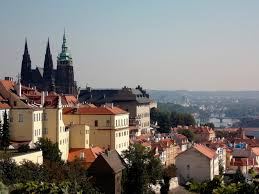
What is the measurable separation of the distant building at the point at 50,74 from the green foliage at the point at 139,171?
74372 mm

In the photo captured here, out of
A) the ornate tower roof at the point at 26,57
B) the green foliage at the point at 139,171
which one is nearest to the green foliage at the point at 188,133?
the ornate tower roof at the point at 26,57

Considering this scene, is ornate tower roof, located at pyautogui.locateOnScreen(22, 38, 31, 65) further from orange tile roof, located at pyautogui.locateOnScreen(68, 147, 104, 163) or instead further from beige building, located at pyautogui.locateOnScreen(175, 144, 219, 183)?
orange tile roof, located at pyautogui.locateOnScreen(68, 147, 104, 163)

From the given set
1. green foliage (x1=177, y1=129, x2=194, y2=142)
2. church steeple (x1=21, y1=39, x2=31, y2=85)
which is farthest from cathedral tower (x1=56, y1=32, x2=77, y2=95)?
green foliage (x1=177, y1=129, x2=194, y2=142)

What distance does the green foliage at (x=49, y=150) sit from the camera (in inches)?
2047

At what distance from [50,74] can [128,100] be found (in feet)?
52.6

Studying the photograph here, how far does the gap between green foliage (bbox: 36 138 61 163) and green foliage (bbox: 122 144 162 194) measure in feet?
18.2

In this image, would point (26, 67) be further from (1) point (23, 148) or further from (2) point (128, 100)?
(1) point (23, 148)

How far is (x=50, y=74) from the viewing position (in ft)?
434

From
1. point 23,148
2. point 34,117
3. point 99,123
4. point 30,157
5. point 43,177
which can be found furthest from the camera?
point 99,123

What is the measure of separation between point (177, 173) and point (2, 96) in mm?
26836

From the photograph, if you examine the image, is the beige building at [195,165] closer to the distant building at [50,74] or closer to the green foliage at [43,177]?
the green foliage at [43,177]

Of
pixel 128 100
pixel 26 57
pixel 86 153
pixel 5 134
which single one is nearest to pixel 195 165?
pixel 86 153

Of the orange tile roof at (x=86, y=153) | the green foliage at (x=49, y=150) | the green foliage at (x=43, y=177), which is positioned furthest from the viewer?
the orange tile roof at (x=86, y=153)

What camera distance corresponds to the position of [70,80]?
133m
